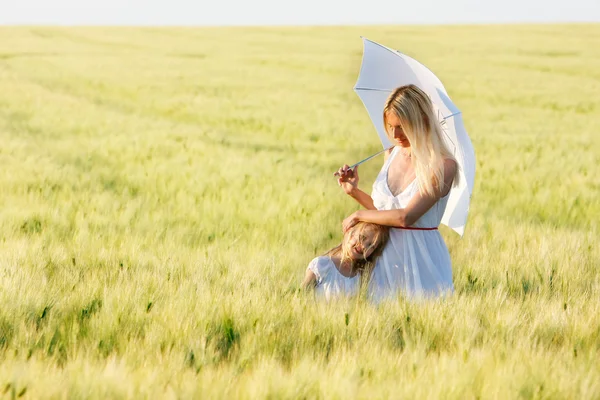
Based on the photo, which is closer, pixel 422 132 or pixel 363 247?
pixel 422 132

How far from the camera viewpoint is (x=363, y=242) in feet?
11.8

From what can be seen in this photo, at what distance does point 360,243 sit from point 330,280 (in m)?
0.23

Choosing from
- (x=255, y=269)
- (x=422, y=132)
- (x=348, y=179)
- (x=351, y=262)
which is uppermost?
(x=422, y=132)

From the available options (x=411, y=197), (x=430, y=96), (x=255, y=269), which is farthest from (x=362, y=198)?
(x=255, y=269)

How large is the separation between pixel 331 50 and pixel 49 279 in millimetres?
32224

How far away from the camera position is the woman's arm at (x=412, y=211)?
3.41 metres

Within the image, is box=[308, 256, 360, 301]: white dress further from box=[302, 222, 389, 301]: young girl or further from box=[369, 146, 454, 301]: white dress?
box=[369, 146, 454, 301]: white dress

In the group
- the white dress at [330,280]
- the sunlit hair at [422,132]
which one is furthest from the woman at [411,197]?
the white dress at [330,280]

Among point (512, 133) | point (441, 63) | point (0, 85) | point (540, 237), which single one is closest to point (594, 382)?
point (540, 237)

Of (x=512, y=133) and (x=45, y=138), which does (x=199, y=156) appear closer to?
(x=45, y=138)

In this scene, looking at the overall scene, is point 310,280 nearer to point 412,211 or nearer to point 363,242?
point 363,242

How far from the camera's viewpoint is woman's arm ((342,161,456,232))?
3412 mm

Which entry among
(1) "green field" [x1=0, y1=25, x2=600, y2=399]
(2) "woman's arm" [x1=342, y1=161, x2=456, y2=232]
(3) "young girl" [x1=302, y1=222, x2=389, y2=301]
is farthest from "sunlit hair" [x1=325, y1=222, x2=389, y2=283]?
(1) "green field" [x1=0, y1=25, x2=600, y2=399]

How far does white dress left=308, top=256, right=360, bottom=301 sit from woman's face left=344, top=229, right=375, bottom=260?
0.10 meters
